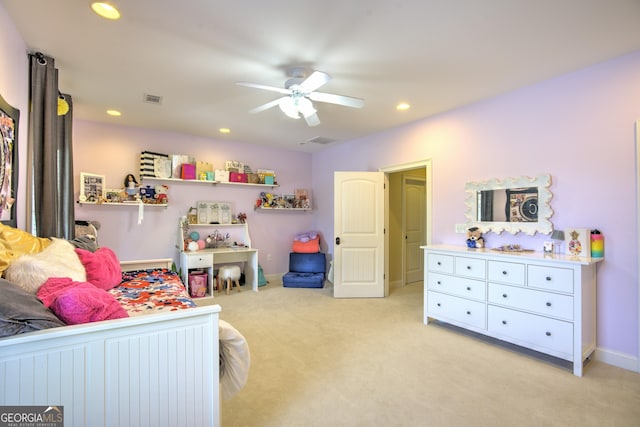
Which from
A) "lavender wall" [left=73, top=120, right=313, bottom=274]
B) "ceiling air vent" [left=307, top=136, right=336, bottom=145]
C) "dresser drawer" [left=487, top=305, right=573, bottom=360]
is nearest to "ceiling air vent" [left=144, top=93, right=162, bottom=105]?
"lavender wall" [left=73, top=120, right=313, bottom=274]

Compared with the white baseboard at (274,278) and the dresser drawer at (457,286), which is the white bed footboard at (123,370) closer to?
the dresser drawer at (457,286)

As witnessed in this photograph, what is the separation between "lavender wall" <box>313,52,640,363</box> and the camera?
7.88 feet

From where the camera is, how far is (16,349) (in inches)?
43.2

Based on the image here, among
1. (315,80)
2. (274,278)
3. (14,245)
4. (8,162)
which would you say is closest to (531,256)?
(315,80)

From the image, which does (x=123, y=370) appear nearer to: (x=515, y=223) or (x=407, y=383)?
(x=407, y=383)

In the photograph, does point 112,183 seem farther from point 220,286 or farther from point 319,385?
point 319,385

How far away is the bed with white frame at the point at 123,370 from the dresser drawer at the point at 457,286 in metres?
2.45

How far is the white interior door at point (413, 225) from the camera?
535 centimetres

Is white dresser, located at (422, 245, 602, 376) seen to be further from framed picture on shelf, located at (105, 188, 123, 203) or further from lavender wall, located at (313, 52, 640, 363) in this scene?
framed picture on shelf, located at (105, 188, 123, 203)

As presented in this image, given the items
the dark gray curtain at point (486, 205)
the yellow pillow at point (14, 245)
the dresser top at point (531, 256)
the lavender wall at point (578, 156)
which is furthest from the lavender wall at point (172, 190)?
the dark gray curtain at point (486, 205)

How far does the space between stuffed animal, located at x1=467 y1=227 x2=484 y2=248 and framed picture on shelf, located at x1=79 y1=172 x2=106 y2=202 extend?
4.59 meters

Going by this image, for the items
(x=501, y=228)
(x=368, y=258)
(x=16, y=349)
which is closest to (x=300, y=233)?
(x=368, y=258)

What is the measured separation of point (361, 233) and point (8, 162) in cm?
369

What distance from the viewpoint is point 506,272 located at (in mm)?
2676
